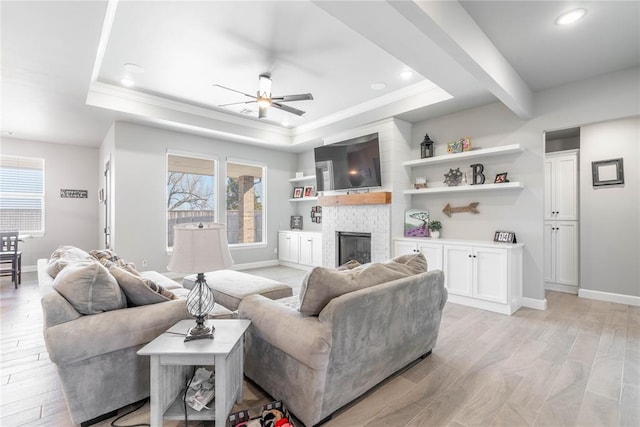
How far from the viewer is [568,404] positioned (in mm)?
1911

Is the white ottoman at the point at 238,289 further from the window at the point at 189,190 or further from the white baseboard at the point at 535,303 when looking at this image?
the white baseboard at the point at 535,303

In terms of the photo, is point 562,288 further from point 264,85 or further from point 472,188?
point 264,85

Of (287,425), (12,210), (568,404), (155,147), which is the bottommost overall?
(568,404)

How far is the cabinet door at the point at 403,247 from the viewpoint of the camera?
4440 millimetres

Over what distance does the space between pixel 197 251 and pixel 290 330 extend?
2.24ft

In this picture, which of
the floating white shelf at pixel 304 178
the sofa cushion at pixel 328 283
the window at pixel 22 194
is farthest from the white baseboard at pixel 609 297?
the window at pixel 22 194

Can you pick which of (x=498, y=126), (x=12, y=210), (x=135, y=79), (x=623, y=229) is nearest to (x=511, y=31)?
(x=498, y=126)

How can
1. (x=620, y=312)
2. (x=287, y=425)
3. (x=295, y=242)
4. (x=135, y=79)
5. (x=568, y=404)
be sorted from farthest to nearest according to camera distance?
(x=295, y=242) → (x=135, y=79) → (x=620, y=312) → (x=568, y=404) → (x=287, y=425)

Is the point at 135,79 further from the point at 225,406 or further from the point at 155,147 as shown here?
A: the point at 225,406

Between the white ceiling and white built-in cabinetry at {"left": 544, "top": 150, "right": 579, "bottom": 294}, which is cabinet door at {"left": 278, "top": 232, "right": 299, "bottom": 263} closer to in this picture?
the white ceiling

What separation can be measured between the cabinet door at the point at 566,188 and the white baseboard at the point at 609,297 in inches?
41.7

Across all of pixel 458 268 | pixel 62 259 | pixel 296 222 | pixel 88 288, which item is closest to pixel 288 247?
pixel 296 222

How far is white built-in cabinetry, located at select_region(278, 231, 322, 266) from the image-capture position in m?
6.07

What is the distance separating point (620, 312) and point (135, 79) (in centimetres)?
662
